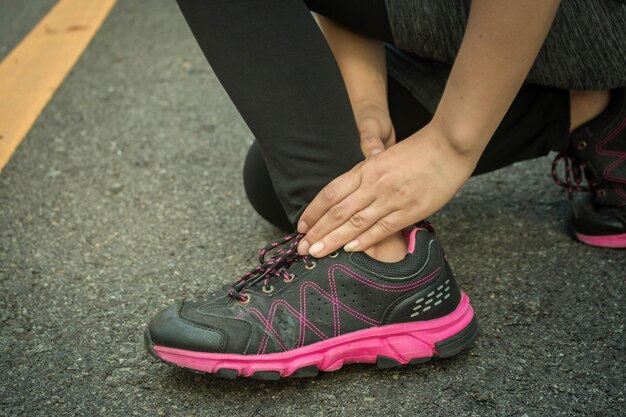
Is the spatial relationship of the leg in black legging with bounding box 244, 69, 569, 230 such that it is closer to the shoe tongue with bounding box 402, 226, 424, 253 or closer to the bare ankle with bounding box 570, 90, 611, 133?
the bare ankle with bounding box 570, 90, 611, 133

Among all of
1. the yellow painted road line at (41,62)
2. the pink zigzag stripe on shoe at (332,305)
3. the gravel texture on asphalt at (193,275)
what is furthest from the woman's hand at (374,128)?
the yellow painted road line at (41,62)

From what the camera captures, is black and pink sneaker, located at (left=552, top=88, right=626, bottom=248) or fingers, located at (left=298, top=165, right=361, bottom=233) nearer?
fingers, located at (left=298, top=165, right=361, bottom=233)

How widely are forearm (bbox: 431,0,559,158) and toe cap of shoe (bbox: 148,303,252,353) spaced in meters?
0.46

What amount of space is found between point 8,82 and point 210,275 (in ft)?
4.57

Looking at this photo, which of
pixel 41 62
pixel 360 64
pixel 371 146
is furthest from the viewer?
pixel 41 62

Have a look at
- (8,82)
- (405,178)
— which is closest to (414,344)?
(405,178)

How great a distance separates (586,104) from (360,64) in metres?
0.47

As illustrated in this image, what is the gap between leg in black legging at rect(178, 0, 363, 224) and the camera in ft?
4.13

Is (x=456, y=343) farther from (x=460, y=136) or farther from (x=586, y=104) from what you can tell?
(x=586, y=104)

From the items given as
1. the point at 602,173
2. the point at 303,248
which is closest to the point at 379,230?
the point at 303,248

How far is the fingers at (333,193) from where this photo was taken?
1266 millimetres

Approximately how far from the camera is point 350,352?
1.29 meters

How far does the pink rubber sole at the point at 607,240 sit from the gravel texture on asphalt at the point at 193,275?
2cm

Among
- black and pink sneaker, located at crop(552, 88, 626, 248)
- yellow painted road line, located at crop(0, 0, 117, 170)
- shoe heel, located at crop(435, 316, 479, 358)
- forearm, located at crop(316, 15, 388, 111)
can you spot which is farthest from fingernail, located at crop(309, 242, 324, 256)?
yellow painted road line, located at crop(0, 0, 117, 170)
